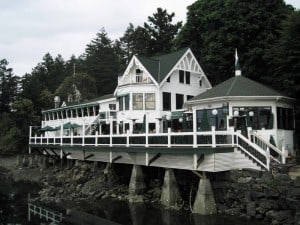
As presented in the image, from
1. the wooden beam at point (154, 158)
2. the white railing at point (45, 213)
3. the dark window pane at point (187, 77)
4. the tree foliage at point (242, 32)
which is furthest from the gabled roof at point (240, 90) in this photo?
the white railing at point (45, 213)

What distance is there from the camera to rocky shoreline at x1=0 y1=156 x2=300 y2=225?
1695cm

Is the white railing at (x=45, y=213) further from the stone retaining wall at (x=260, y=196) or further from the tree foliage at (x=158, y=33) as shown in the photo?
the tree foliage at (x=158, y=33)

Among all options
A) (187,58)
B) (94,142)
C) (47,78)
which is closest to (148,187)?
(94,142)

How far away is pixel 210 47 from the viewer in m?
36.6

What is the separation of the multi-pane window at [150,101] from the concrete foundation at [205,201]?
15.0 metres

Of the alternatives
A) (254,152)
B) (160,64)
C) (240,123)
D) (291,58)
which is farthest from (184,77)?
(254,152)

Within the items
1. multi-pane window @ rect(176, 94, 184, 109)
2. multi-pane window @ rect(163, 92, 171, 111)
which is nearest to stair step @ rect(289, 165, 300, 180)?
multi-pane window @ rect(163, 92, 171, 111)

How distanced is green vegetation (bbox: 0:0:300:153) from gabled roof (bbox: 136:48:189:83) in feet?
12.4

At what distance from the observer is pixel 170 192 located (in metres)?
21.0

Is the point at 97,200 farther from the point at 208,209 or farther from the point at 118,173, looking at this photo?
the point at 208,209

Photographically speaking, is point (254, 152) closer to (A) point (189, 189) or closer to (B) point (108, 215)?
(A) point (189, 189)

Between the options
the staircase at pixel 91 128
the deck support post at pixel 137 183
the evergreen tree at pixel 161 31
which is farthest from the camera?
the evergreen tree at pixel 161 31

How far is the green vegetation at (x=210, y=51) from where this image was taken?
27594 mm

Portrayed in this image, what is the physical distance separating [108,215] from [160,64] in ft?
61.8
